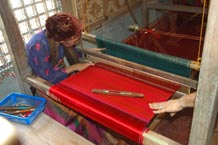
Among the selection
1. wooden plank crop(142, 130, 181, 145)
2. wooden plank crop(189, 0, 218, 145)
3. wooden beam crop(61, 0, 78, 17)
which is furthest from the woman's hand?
wooden beam crop(61, 0, 78, 17)

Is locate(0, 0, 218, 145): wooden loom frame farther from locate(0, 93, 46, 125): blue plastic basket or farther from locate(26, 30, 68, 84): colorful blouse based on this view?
locate(26, 30, 68, 84): colorful blouse

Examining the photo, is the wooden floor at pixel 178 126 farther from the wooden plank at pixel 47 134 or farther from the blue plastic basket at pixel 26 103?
the blue plastic basket at pixel 26 103

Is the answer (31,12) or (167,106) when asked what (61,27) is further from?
(167,106)

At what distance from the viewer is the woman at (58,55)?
160 centimetres

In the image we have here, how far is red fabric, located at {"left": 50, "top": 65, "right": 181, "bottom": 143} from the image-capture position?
3.85 feet

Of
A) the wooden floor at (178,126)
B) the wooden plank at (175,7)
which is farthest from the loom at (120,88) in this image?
the wooden plank at (175,7)

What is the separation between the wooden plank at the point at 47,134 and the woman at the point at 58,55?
362 millimetres

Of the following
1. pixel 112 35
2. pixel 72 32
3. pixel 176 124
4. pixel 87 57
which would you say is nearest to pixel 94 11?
pixel 112 35

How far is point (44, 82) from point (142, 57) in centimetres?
73

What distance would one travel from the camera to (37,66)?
1686 millimetres

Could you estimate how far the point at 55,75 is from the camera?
181 centimetres

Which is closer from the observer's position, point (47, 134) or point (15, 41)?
point (47, 134)

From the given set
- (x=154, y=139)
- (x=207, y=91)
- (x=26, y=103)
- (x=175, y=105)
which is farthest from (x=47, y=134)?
(x=207, y=91)

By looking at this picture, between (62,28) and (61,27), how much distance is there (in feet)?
0.04
